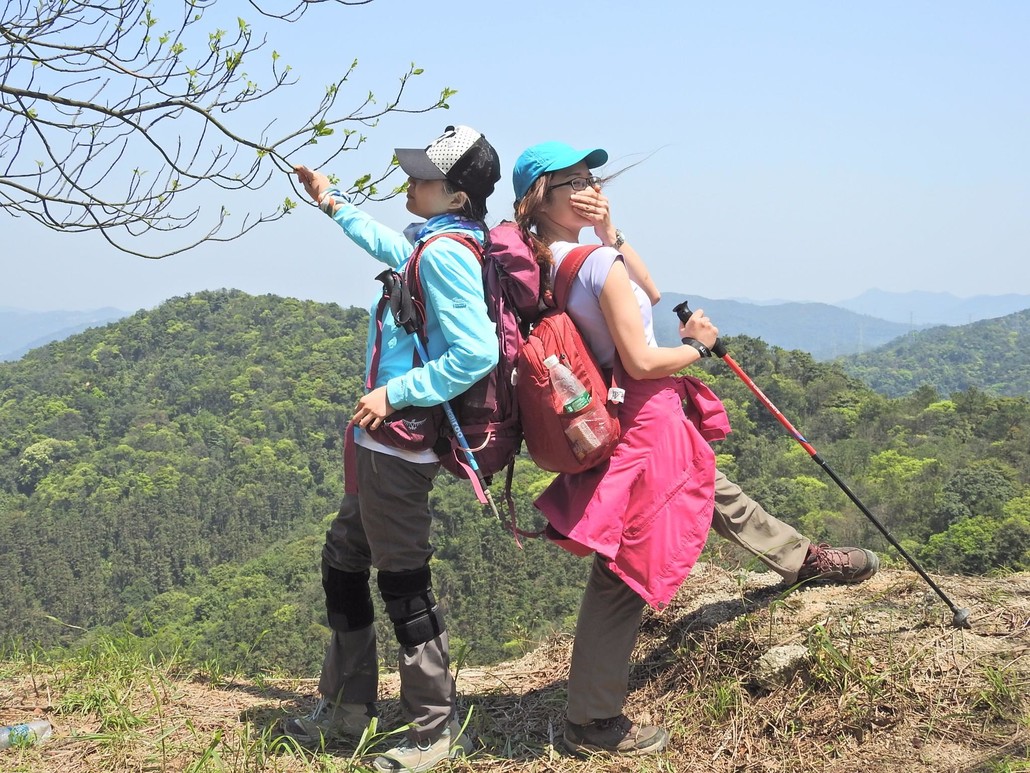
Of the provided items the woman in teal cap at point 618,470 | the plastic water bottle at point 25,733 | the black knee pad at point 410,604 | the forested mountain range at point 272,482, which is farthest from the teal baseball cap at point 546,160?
the plastic water bottle at point 25,733

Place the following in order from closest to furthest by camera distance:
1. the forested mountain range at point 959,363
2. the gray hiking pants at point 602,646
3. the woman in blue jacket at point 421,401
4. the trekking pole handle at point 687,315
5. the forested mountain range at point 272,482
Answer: the woman in blue jacket at point 421,401 → the gray hiking pants at point 602,646 → the trekking pole handle at point 687,315 → the forested mountain range at point 272,482 → the forested mountain range at point 959,363

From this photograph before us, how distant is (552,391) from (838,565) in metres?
1.59

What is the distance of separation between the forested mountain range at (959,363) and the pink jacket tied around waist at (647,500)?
96.3 meters

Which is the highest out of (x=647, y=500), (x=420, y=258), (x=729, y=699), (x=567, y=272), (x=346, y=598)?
(x=420, y=258)

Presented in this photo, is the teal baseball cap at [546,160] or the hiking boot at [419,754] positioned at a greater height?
the teal baseball cap at [546,160]

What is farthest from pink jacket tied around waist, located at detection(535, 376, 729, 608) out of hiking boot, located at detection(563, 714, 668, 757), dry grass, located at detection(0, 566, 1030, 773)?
dry grass, located at detection(0, 566, 1030, 773)

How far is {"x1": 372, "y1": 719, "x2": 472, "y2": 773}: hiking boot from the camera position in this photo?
8.71ft

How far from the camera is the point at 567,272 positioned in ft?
8.66

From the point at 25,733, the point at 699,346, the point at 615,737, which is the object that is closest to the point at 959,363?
the point at 699,346

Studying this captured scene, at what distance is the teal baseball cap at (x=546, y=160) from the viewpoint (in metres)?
2.65

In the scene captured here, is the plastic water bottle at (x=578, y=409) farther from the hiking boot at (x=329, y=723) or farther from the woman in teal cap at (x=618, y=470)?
the hiking boot at (x=329, y=723)

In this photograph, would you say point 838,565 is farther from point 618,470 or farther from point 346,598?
point 346,598

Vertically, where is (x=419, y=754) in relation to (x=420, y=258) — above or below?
below

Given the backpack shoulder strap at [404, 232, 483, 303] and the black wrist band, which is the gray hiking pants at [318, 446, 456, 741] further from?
the black wrist band
